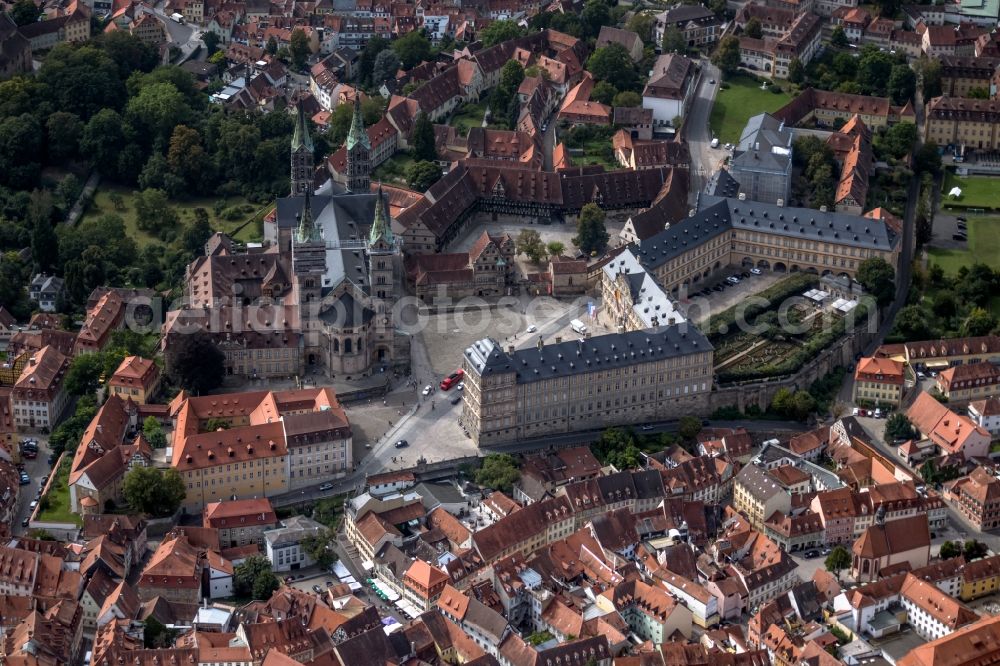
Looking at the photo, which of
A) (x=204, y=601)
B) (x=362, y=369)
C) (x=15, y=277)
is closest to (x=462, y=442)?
(x=362, y=369)

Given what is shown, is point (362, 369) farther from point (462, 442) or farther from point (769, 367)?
point (769, 367)

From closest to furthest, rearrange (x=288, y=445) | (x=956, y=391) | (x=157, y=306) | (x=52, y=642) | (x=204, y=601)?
(x=52, y=642), (x=204, y=601), (x=288, y=445), (x=956, y=391), (x=157, y=306)

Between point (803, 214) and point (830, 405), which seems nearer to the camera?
point (830, 405)

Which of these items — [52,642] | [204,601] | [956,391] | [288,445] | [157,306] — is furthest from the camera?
[157,306]

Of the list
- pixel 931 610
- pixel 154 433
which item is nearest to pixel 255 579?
pixel 154 433

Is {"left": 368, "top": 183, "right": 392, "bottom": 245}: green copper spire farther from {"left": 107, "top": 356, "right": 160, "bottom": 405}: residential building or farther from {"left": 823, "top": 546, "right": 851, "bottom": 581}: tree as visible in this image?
{"left": 823, "top": 546, "right": 851, "bottom": 581}: tree

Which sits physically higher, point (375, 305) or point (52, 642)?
point (375, 305)

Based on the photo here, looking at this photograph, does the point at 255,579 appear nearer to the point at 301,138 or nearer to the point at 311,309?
the point at 311,309
